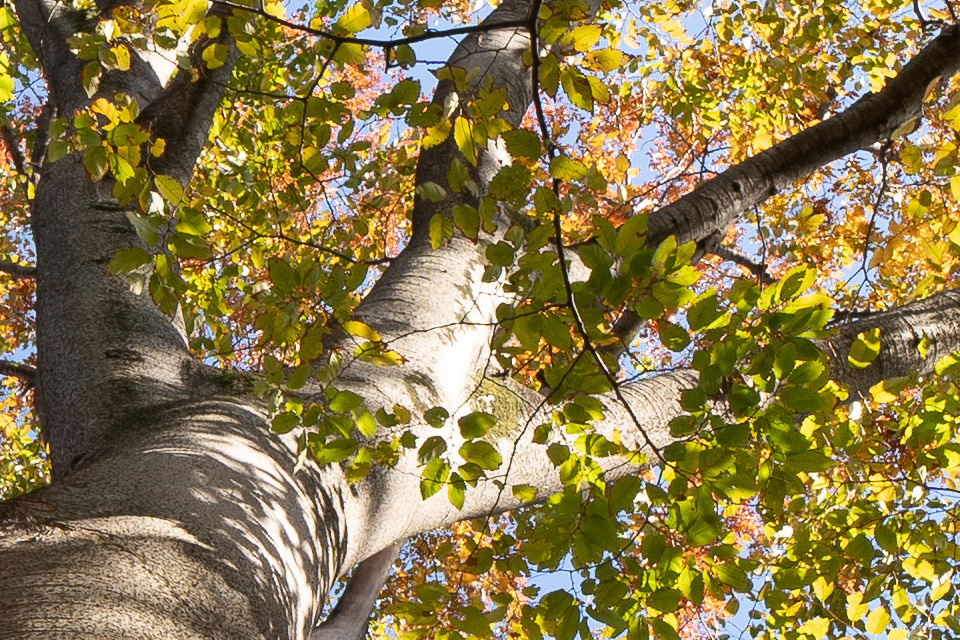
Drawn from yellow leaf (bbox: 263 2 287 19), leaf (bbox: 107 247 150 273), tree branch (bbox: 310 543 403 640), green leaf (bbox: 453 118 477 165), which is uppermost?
yellow leaf (bbox: 263 2 287 19)

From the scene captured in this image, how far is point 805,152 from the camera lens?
11.1ft

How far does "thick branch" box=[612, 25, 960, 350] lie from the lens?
3100 millimetres

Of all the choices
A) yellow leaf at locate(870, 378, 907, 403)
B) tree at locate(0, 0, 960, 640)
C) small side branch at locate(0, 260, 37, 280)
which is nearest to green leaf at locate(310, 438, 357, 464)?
tree at locate(0, 0, 960, 640)

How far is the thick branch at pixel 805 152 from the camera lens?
310 centimetres

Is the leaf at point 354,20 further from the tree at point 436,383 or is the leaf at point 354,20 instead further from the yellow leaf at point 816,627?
the yellow leaf at point 816,627

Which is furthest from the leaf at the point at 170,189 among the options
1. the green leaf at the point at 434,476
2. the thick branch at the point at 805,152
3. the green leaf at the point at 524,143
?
the thick branch at the point at 805,152

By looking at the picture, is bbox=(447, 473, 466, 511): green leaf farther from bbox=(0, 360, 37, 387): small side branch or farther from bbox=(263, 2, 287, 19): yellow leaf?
bbox=(0, 360, 37, 387): small side branch

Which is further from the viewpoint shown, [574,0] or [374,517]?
[374,517]

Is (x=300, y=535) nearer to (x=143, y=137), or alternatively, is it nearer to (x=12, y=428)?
(x=143, y=137)

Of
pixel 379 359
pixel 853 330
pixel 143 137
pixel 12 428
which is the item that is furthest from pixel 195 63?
pixel 12 428

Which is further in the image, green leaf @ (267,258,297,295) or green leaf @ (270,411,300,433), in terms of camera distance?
green leaf @ (270,411,300,433)

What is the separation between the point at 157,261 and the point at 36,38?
2809mm

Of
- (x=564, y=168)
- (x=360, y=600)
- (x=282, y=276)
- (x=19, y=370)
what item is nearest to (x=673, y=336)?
(x=564, y=168)

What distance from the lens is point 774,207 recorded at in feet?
19.9
